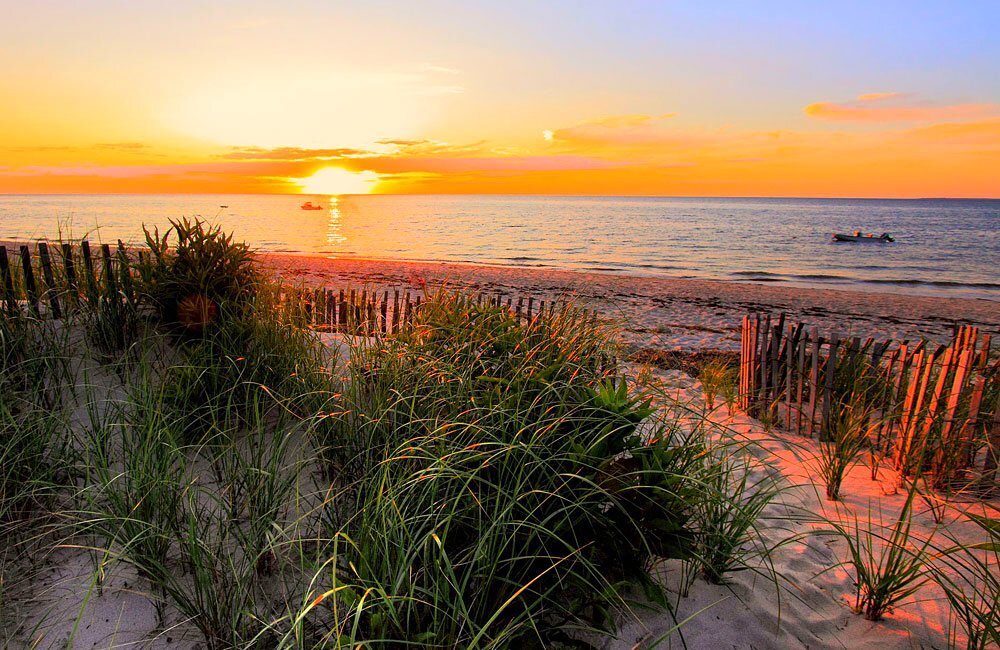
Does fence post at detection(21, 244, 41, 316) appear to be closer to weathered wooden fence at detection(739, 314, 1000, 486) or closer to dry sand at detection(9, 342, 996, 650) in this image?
dry sand at detection(9, 342, 996, 650)

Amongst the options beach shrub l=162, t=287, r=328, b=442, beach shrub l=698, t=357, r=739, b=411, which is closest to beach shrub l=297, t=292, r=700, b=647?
beach shrub l=162, t=287, r=328, b=442

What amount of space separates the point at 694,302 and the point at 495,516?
14.9m

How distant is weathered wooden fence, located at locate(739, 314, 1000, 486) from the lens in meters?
3.76

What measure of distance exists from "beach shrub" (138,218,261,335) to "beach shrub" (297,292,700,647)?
177 centimetres

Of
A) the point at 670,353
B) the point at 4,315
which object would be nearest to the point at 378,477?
the point at 4,315

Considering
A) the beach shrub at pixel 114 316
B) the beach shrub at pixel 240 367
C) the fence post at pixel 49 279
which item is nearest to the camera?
the beach shrub at pixel 240 367

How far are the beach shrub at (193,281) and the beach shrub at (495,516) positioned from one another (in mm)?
1774

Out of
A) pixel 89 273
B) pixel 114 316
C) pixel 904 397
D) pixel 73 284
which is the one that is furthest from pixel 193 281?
pixel 904 397

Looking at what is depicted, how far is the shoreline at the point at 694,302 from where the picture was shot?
39.5 ft

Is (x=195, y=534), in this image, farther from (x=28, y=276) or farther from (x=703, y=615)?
(x=28, y=276)

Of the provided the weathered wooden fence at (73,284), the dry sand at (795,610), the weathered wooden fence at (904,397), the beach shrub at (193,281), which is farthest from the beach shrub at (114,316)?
the weathered wooden fence at (904,397)

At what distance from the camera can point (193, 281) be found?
164 inches

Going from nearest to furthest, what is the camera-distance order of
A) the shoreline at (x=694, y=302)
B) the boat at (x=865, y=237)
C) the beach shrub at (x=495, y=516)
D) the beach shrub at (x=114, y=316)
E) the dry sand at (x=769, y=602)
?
1. the beach shrub at (x=495, y=516)
2. the dry sand at (x=769, y=602)
3. the beach shrub at (x=114, y=316)
4. the shoreline at (x=694, y=302)
5. the boat at (x=865, y=237)

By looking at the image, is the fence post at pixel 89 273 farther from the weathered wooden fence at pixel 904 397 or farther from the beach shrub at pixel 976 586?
the weathered wooden fence at pixel 904 397
